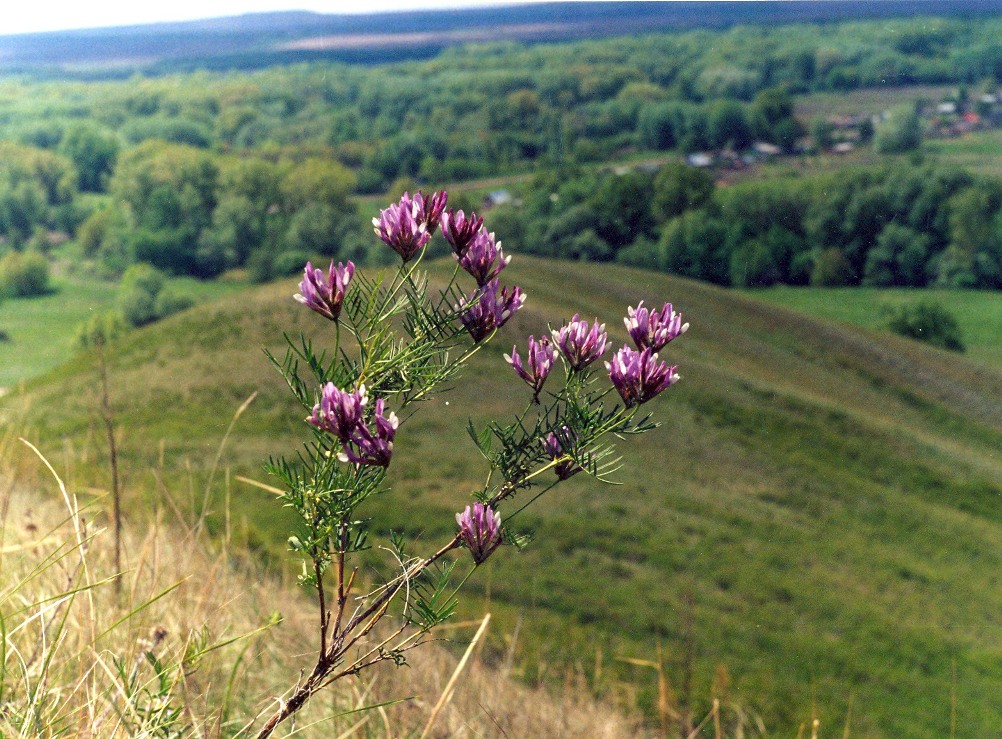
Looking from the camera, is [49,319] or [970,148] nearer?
[49,319]

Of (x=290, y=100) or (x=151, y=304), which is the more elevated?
(x=290, y=100)

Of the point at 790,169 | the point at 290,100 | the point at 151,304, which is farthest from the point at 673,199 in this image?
the point at 151,304

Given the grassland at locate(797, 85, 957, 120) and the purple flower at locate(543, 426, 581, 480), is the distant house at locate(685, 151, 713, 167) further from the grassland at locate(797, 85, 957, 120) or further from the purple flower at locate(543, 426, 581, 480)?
the purple flower at locate(543, 426, 581, 480)

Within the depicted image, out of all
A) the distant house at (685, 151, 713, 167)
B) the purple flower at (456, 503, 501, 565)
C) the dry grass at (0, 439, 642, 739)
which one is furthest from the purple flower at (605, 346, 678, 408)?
the distant house at (685, 151, 713, 167)

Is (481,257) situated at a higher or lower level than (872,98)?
higher

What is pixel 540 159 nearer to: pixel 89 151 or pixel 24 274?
pixel 89 151

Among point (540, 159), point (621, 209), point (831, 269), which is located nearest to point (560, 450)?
point (621, 209)

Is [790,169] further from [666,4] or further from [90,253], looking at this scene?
[90,253]
